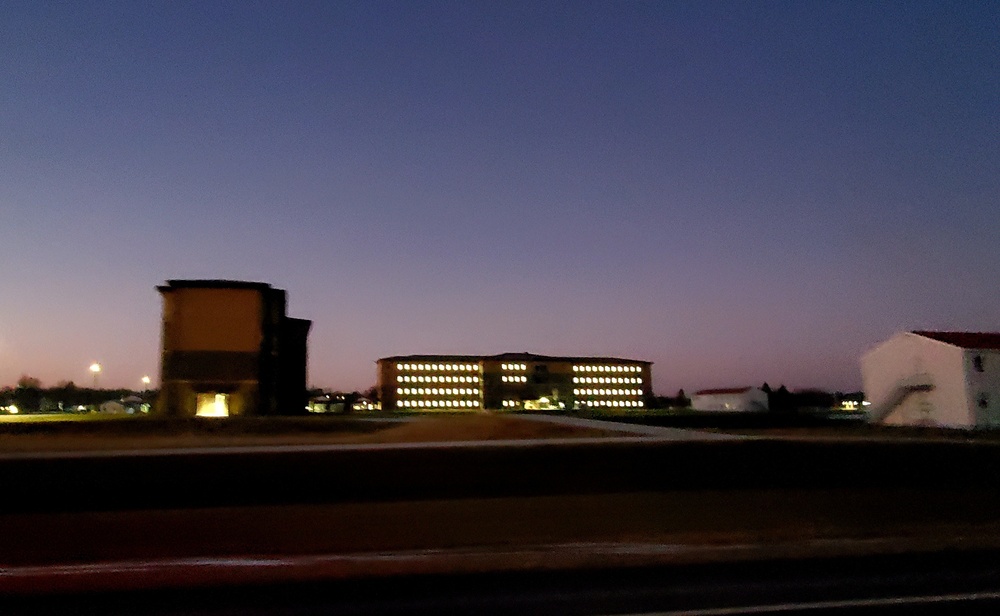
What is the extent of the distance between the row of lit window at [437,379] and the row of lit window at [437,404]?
10.5 ft

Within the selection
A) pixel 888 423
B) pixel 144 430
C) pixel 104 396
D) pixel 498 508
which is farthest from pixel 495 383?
pixel 498 508

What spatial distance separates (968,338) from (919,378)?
302 centimetres

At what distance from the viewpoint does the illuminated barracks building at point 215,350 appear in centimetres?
4200

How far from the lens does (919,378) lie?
3719 centimetres

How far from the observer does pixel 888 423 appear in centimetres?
3925

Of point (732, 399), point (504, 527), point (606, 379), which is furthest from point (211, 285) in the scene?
point (606, 379)

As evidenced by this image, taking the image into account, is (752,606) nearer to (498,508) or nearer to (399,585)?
(399,585)

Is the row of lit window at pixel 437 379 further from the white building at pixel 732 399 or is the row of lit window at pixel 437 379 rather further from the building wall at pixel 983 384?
the building wall at pixel 983 384

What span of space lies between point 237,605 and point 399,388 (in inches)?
4322

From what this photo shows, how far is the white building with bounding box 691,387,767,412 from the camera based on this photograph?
3191 inches

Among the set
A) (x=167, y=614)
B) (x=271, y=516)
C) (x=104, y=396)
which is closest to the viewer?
(x=167, y=614)

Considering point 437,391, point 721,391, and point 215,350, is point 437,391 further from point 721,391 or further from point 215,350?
point 215,350

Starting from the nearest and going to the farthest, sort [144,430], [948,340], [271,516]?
[271,516] → [144,430] → [948,340]

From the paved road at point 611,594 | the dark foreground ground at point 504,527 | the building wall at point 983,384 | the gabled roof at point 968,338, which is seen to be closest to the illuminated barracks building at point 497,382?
the gabled roof at point 968,338
